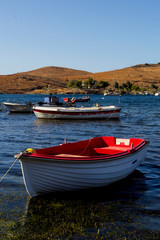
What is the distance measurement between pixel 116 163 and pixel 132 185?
1480mm

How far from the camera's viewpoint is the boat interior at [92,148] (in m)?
9.86

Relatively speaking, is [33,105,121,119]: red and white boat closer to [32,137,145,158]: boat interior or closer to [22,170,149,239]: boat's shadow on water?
[32,137,145,158]: boat interior

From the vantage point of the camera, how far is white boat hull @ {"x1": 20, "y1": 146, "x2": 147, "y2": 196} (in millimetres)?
7769

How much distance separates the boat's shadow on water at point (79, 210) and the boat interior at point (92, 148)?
1.47 meters

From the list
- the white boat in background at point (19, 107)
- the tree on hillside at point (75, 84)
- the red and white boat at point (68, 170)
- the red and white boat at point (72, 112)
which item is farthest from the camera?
the tree on hillside at point (75, 84)

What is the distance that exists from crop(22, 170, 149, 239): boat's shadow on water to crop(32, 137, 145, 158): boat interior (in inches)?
57.7

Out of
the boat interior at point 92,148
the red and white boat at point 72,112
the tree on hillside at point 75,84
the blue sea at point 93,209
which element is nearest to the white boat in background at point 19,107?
the red and white boat at point 72,112

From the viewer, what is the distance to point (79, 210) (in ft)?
25.3

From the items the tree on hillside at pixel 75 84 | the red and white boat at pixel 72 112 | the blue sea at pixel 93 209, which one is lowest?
the blue sea at pixel 93 209

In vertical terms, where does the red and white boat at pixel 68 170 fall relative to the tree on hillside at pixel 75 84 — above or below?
below

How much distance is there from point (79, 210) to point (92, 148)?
313cm

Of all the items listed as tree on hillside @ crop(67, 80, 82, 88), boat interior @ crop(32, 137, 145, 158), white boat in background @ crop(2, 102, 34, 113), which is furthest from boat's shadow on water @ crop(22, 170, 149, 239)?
tree on hillside @ crop(67, 80, 82, 88)

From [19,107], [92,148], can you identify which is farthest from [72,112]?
[92,148]

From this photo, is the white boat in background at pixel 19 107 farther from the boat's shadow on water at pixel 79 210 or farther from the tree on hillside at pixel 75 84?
the tree on hillside at pixel 75 84
